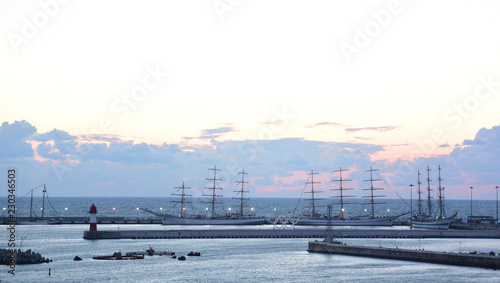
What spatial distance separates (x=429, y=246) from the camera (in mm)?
98750

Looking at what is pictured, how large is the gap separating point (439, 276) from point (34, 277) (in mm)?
43074

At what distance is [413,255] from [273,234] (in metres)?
41.6

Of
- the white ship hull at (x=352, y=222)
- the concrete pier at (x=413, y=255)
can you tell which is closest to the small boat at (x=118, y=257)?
the concrete pier at (x=413, y=255)

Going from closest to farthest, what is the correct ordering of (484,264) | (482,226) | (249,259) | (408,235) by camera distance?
(484,264), (249,259), (408,235), (482,226)

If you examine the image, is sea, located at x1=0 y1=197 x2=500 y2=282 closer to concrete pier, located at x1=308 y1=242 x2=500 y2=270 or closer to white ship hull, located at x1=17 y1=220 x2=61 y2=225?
concrete pier, located at x1=308 y1=242 x2=500 y2=270

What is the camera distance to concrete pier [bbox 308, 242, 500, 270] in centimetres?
7000

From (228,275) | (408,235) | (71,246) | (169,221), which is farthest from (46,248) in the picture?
(169,221)

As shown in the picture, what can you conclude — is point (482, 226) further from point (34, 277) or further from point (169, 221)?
point (34, 277)

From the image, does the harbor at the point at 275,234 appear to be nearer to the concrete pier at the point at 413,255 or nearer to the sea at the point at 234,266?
the sea at the point at 234,266

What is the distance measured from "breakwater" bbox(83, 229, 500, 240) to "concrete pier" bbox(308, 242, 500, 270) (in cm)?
2168

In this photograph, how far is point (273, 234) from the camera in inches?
4557

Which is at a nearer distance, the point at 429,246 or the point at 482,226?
the point at 429,246

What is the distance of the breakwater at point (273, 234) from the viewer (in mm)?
109875

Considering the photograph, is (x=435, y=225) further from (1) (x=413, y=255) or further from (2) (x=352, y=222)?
(1) (x=413, y=255)
